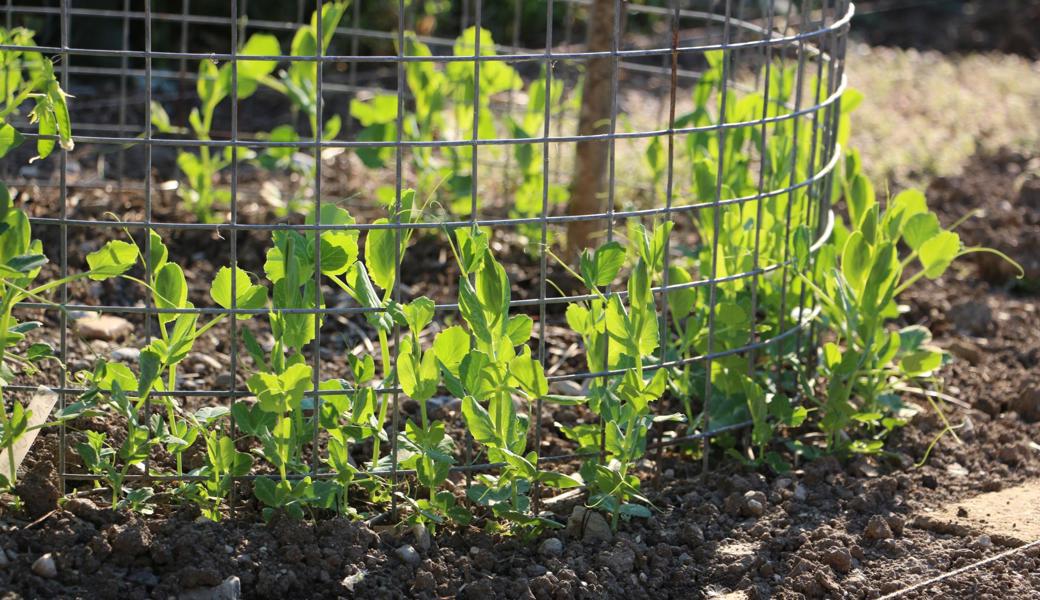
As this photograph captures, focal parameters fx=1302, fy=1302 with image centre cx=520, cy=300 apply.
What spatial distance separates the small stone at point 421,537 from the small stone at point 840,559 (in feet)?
2.61

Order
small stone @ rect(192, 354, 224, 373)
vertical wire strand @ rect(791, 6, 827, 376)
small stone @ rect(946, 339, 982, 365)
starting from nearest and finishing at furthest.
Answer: vertical wire strand @ rect(791, 6, 827, 376) < small stone @ rect(192, 354, 224, 373) < small stone @ rect(946, 339, 982, 365)

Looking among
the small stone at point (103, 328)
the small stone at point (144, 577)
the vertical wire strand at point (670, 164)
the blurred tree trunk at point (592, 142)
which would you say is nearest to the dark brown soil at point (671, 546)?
the small stone at point (144, 577)

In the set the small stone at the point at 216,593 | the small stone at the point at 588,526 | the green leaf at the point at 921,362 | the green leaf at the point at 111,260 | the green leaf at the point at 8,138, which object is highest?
the green leaf at the point at 8,138

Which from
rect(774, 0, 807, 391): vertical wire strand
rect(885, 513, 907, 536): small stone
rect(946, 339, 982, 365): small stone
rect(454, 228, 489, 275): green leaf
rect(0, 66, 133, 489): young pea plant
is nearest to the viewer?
rect(0, 66, 133, 489): young pea plant

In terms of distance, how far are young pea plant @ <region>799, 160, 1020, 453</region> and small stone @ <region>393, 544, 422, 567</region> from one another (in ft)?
3.60

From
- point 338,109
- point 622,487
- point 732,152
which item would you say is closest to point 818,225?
point 732,152

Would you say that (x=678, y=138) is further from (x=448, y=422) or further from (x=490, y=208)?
(x=448, y=422)

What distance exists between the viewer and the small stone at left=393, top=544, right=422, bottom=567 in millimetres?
2400

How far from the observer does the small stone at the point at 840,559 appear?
2559 millimetres

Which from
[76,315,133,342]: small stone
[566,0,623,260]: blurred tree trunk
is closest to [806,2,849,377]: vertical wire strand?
[566,0,623,260]: blurred tree trunk

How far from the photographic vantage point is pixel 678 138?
450cm

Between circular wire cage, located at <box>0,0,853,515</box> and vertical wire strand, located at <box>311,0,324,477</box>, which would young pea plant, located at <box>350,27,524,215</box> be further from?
vertical wire strand, located at <box>311,0,324,477</box>

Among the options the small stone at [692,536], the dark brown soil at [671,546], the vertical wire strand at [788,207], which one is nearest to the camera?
the dark brown soil at [671,546]

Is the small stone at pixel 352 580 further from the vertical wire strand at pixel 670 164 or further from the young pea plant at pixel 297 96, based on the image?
the young pea plant at pixel 297 96
